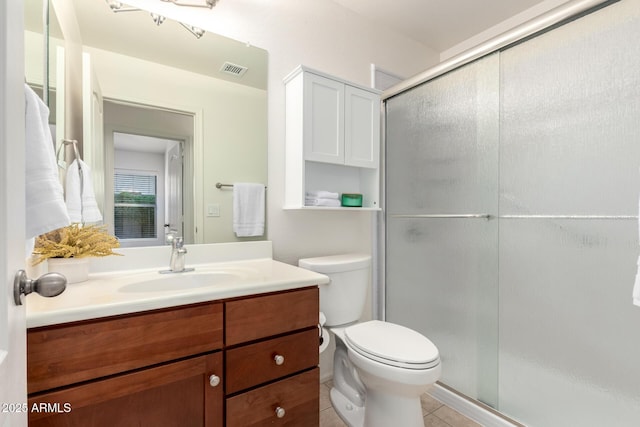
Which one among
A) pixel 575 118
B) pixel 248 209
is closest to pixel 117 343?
pixel 248 209

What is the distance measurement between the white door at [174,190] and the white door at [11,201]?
86 centimetres

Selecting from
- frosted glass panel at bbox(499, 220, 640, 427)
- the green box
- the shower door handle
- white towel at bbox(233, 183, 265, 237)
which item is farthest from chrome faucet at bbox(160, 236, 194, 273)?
frosted glass panel at bbox(499, 220, 640, 427)

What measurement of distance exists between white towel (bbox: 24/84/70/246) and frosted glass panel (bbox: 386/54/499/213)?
5.88 ft

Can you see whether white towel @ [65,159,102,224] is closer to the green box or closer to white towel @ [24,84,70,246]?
white towel @ [24,84,70,246]

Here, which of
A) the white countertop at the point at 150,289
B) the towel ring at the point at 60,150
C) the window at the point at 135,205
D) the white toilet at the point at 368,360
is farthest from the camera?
the window at the point at 135,205

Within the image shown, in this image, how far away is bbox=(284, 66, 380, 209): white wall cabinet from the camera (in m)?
1.62

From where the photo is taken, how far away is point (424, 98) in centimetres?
195

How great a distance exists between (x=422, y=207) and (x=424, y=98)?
0.70 metres

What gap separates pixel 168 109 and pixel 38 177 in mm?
830

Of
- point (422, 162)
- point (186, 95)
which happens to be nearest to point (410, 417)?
point (422, 162)

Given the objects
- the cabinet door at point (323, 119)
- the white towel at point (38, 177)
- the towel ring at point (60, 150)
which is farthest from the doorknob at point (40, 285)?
the cabinet door at point (323, 119)

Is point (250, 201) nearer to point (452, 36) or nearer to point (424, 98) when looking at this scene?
point (424, 98)

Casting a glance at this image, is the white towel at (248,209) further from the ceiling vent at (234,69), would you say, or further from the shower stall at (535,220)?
the shower stall at (535,220)

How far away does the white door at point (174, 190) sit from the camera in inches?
56.1
